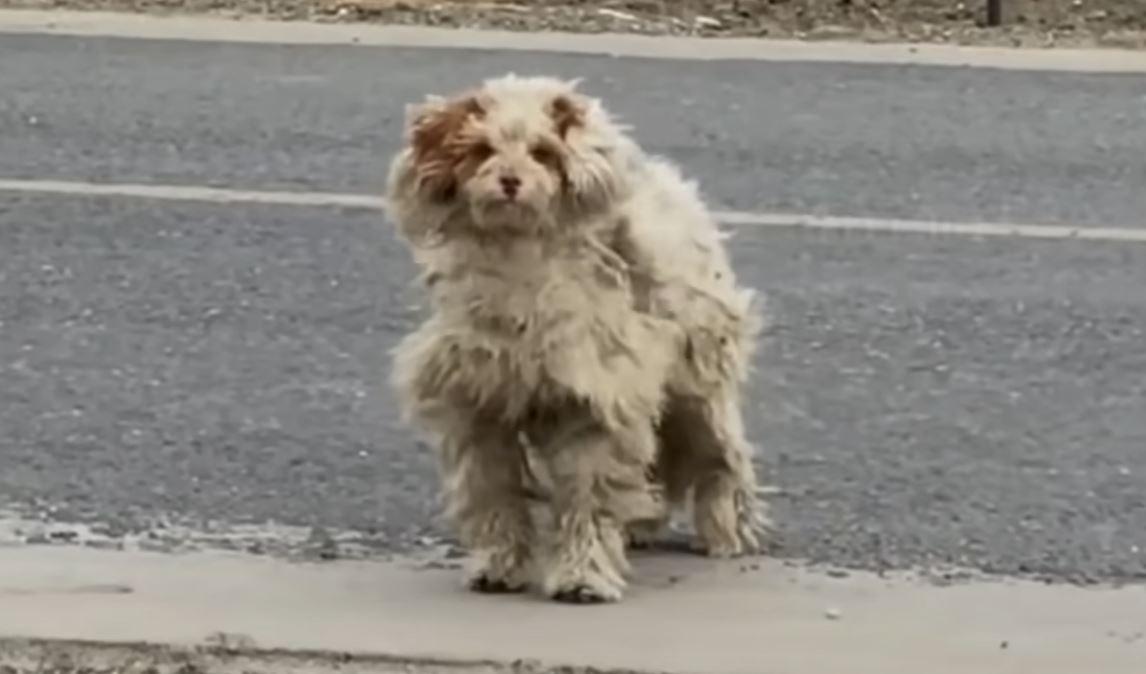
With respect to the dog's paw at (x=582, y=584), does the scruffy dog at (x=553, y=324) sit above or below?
above

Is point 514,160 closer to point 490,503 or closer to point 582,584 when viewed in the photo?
point 490,503

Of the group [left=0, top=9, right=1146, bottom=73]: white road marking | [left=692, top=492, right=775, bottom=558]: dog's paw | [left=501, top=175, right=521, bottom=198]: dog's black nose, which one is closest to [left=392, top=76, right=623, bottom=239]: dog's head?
[left=501, top=175, right=521, bottom=198]: dog's black nose

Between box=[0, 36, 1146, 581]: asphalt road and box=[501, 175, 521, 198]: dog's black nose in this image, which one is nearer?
box=[501, 175, 521, 198]: dog's black nose

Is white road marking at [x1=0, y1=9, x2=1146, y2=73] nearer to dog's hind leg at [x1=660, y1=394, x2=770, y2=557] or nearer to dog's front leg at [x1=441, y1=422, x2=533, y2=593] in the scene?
dog's hind leg at [x1=660, y1=394, x2=770, y2=557]

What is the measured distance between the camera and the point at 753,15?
43.0 feet

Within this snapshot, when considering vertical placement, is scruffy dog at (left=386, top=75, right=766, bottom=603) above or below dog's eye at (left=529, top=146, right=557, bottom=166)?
below

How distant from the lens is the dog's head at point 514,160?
17.6 feet

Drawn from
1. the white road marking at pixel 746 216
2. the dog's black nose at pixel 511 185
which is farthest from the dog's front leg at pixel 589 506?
the white road marking at pixel 746 216

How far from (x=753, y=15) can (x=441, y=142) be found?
7789mm

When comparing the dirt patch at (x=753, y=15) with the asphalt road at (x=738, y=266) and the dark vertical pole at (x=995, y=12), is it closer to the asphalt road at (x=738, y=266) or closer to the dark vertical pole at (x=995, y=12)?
the dark vertical pole at (x=995, y=12)

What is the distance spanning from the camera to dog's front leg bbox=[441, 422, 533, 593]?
5.70m

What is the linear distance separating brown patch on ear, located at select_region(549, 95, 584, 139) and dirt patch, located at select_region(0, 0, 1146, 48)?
23.7 ft

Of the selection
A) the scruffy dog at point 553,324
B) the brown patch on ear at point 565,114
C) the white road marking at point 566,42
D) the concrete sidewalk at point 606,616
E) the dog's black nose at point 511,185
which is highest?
the brown patch on ear at point 565,114

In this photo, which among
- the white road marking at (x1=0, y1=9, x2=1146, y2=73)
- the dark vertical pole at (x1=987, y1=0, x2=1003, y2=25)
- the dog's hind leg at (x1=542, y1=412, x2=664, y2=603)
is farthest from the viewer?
the dark vertical pole at (x1=987, y1=0, x2=1003, y2=25)
